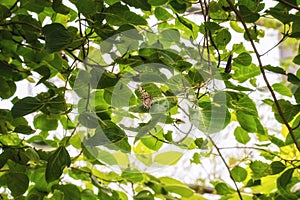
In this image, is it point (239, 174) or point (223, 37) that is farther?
point (239, 174)

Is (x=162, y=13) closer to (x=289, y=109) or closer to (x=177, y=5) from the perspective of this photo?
(x=177, y=5)

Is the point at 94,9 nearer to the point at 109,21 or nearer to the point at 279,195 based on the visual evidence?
the point at 109,21

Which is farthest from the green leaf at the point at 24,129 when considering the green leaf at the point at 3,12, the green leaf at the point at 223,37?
the green leaf at the point at 223,37

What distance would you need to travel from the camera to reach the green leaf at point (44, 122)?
2.06 feet

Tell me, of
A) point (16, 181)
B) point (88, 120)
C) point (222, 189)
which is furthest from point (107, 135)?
point (222, 189)

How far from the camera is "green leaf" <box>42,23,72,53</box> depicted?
0.43 m

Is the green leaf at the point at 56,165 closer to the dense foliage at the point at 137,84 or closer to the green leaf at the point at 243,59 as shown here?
the dense foliage at the point at 137,84

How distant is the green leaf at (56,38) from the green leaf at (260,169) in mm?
284

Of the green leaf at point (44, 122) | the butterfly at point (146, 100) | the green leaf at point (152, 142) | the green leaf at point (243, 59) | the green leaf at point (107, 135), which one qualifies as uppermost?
the green leaf at point (243, 59)

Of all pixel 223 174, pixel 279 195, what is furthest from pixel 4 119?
pixel 223 174

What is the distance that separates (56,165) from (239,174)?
0.86 feet

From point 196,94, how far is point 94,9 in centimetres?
14

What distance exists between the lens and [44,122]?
63 cm

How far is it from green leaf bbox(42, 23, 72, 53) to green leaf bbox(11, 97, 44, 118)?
0.07 meters
